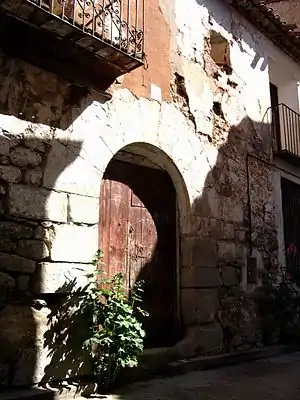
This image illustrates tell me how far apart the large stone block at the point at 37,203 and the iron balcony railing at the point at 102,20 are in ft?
4.22

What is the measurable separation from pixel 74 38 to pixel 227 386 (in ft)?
10.2

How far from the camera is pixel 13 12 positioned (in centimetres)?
340

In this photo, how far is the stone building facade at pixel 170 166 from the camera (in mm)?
3480

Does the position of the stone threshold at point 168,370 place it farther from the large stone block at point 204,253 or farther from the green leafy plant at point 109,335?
the large stone block at point 204,253

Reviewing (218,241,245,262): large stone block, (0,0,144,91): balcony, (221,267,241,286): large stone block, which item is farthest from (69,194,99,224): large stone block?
(221,267,241,286): large stone block

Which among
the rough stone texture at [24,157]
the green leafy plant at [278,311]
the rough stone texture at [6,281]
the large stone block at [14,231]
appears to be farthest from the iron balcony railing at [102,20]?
the green leafy plant at [278,311]

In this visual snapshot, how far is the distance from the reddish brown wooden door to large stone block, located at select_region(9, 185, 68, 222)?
2.31 feet

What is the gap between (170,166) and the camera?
5.02m

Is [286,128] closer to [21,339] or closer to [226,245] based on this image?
[226,245]

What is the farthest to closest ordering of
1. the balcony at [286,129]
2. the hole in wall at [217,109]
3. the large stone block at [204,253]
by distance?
the balcony at [286,129] < the hole in wall at [217,109] < the large stone block at [204,253]

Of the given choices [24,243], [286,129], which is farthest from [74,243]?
[286,129]

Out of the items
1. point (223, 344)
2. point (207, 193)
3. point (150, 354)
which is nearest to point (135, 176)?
point (207, 193)

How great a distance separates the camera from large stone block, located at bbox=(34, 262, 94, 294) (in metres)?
3.50

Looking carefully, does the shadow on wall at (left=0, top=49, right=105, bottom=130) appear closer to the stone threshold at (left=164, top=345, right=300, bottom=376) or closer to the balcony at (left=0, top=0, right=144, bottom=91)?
the balcony at (left=0, top=0, right=144, bottom=91)
